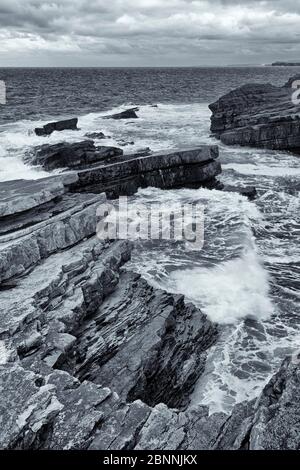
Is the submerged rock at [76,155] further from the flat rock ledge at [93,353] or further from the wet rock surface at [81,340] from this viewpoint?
the wet rock surface at [81,340]

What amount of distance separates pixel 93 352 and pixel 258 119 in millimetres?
31128

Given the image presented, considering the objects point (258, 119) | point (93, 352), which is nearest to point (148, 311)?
point (93, 352)

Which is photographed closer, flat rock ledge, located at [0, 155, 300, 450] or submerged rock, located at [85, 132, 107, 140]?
flat rock ledge, located at [0, 155, 300, 450]

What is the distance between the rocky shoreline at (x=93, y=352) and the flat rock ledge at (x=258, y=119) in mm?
23385

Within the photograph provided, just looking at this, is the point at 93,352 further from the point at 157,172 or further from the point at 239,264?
the point at 157,172

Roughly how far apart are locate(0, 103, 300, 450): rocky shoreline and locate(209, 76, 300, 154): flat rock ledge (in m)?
23.4

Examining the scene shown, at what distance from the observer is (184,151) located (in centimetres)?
2298

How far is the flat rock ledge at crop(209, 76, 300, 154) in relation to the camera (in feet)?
110

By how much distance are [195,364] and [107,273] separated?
11.7ft

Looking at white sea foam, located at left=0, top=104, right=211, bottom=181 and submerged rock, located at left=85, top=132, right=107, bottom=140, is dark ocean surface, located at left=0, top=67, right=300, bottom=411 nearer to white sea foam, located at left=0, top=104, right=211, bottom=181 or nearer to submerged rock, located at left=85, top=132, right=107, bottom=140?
white sea foam, located at left=0, top=104, right=211, bottom=181

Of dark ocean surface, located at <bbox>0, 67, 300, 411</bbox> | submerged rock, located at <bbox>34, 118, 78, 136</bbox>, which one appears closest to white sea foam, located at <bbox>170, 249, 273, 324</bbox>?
dark ocean surface, located at <bbox>0, 67, 300, 411</bbox>

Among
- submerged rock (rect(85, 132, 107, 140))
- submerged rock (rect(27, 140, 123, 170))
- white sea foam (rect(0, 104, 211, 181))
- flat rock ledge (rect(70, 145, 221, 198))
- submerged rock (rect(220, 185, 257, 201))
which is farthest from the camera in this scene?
submerged rock (rect(85, 132, 107, 140))

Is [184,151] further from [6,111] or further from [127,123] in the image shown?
[6,111]

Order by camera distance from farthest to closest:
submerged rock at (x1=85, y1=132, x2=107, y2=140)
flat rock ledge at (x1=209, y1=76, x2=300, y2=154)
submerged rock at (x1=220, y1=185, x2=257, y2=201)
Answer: submerged rock at (x1=85, y1=132, x2=107, y2=140), flat rock ledge at (x1=209, y1=76, x2=300, y2=154), submerged rock at (x1=220, y1=185, x2=257, y2=201)
